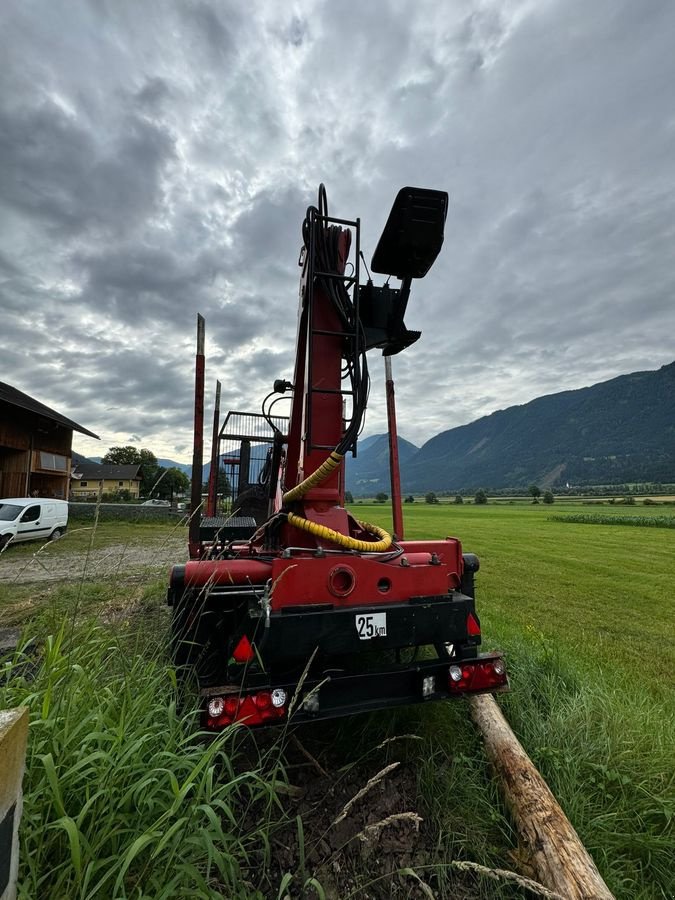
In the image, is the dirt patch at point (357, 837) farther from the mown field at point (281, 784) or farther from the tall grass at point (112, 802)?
the tall grass at point (112, 802)

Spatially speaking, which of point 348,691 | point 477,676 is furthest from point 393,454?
point 348,691

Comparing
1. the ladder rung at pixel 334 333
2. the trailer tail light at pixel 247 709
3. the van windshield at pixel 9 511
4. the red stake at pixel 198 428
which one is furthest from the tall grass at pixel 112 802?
the van windshield at pixel 9 511

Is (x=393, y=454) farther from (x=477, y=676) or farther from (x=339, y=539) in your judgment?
(x=477, y=676)

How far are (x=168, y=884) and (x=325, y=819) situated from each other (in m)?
1.24

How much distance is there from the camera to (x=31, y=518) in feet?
47.5

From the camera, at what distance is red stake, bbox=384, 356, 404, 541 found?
4.04 metres

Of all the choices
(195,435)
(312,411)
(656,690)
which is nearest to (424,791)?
(312,411)

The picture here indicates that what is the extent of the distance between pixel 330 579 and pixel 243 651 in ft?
1.91

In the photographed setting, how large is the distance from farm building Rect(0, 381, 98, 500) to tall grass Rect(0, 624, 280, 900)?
2078 centimetres

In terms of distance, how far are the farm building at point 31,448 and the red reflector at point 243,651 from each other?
20764mm

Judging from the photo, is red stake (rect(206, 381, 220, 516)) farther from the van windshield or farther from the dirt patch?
the van windshield

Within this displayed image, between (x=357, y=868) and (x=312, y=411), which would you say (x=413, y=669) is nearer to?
(x=357, y=868)

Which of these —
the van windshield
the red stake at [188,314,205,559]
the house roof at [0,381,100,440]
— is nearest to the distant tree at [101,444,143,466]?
the house roof at [0,381,100,440]

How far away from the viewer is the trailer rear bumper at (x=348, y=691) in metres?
2.11
